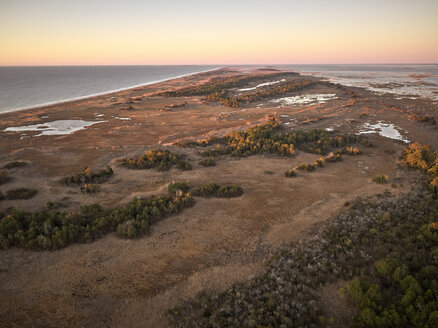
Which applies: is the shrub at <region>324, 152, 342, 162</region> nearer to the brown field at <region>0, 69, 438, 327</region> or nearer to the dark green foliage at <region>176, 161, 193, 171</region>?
the brown field at <region>0, 69, 438, 327</region>

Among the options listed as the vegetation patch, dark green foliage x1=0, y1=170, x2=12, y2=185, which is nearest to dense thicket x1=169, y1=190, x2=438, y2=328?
the vegetation patch

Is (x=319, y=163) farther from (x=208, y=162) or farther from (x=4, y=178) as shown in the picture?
(x=4, y=178)

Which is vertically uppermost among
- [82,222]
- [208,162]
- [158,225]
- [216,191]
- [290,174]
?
[208,162]

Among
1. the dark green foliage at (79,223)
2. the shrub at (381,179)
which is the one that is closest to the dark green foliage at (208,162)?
the dark green foliage at (79,223)

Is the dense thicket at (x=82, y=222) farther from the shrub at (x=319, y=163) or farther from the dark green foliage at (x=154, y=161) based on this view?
the shrub at (x=319, y=163)

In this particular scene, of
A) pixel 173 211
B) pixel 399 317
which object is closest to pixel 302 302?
pixel 399 317

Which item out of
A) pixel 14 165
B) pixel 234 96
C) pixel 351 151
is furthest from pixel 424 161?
pixel 234 96

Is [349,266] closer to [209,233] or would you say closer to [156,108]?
[209,233]
